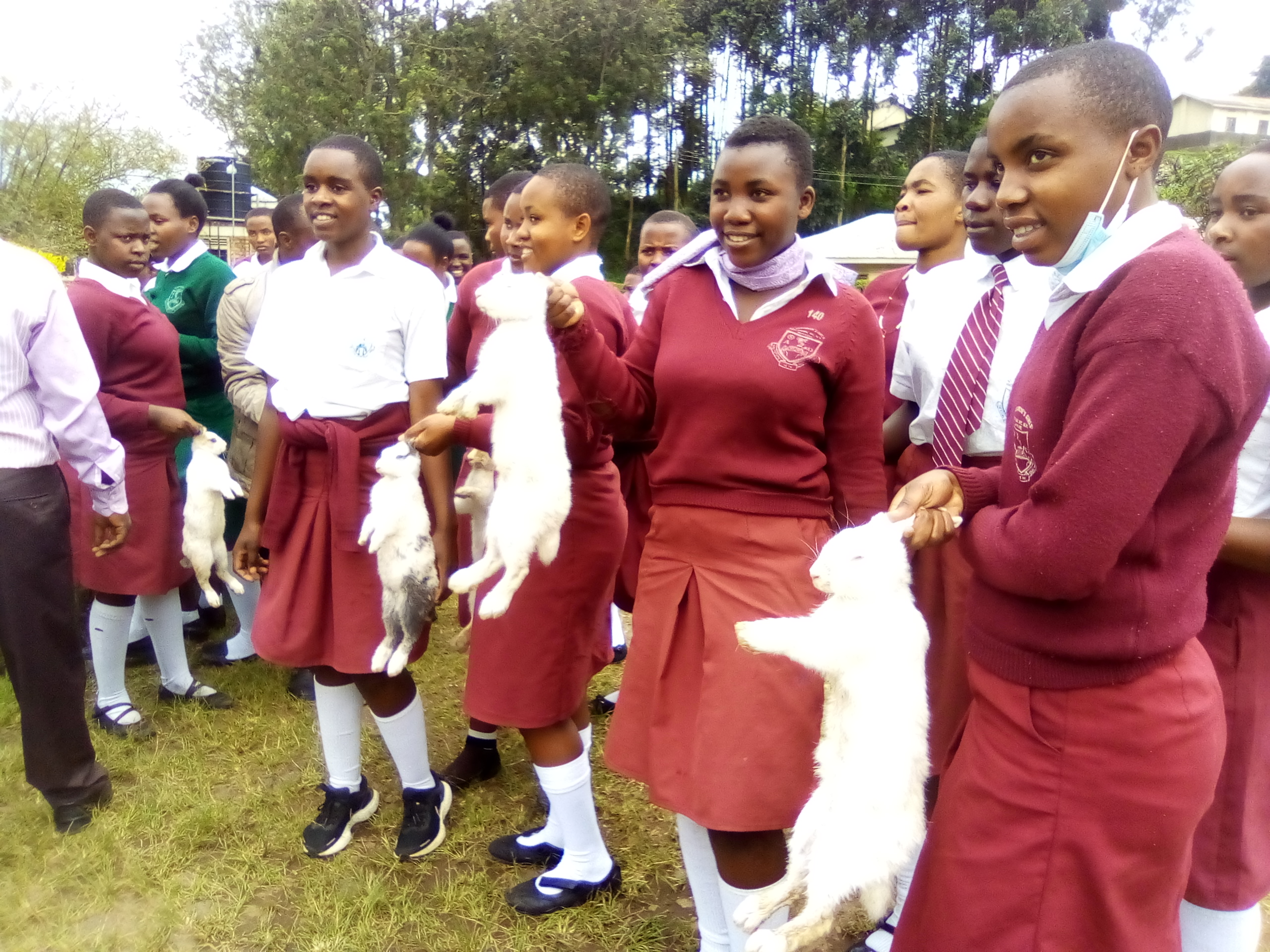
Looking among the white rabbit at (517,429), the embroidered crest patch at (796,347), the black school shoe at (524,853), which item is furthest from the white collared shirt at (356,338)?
the black school shoe at (524,853)

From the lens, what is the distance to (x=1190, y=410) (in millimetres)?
1267

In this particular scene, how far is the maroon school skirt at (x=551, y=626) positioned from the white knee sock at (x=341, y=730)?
0.60 m

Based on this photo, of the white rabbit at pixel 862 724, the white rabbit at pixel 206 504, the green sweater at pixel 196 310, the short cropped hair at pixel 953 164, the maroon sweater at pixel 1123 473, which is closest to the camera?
the maroon sweater at pixel 1123 473

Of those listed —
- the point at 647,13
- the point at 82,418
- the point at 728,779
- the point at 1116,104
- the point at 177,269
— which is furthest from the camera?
the point at 647,13

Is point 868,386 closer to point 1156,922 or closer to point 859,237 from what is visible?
point 1156,922

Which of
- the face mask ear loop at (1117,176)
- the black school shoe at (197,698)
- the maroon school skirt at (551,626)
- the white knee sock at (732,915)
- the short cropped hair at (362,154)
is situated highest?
the short cropped hair at (362,154)

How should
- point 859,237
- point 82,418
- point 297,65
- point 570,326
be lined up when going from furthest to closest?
point 297,65
point 859,237
point 82,418
point 570,326

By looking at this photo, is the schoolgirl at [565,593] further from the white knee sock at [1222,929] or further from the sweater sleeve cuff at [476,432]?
the white knee sock at [1222,929]

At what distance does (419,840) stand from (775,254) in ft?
8.05

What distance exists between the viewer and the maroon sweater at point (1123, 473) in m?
1.27

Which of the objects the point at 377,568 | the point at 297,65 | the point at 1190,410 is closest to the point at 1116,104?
the point at 1190,410

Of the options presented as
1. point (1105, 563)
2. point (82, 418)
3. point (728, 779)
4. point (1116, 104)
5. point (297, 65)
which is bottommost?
point (728, 779)

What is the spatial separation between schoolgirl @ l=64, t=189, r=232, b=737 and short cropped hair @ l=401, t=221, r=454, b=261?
228cm

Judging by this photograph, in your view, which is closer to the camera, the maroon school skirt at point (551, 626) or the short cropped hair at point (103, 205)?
the maroon school skirt at point (551, 626)
